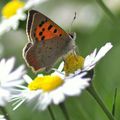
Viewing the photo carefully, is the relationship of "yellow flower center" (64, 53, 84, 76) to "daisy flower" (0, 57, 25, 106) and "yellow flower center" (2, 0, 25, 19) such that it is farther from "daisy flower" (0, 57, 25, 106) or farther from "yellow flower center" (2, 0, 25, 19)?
"yellow flower center" (2, 0, 25, 19)

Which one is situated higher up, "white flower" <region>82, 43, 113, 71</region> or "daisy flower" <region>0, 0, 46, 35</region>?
"daisy flower" <region>0, 0, 46, 35</region>

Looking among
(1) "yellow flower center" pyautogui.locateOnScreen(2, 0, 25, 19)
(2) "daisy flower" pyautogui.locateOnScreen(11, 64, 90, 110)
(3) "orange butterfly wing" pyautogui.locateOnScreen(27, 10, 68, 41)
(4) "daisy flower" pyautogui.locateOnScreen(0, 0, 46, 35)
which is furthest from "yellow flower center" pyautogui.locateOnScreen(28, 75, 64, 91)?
(1) "yellow flower center" pyautogui.locateOnScreen(2, 0, 25, 19)

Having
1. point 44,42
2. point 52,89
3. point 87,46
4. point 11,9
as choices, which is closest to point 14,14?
point 11,9

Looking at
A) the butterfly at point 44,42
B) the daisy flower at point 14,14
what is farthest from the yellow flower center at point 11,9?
the butterfly at point 44,42

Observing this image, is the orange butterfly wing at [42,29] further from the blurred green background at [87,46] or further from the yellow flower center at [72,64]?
the blurred green background at [87,46]

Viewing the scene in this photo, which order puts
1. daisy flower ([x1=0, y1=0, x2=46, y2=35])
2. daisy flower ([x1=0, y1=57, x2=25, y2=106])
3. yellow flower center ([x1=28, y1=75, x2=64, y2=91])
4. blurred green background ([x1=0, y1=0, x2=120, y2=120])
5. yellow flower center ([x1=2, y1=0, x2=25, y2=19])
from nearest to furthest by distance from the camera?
daisy flower ([x1=0, y1=57, x2=25, y2=106]), yellow flower center ([x1=28, y1=75, x2=64, y2=91]), blurred green background ([x1=0, y1=0, x2=120, y2=120]), daisy flower ([x1=0, y1=0, x2=46, y2=35]), yellow flower center ([x1=2, y1=0, x2=25, y2=19])

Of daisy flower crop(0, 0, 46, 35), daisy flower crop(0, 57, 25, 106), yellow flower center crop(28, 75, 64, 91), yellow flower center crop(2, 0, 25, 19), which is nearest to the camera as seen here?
daisy flower crop(0, 57, 25, 106)

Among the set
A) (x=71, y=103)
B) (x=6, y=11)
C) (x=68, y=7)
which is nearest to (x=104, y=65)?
(x=71, y=103)

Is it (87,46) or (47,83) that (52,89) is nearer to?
(47,83)
